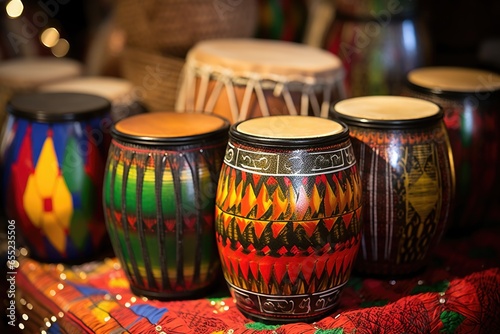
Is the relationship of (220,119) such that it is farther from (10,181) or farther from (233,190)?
(10,181)

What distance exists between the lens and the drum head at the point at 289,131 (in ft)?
3.95

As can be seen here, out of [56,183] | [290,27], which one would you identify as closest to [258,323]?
[56,183]

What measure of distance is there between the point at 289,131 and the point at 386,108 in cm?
29

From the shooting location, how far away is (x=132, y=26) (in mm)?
2201

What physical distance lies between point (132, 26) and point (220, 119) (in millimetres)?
858

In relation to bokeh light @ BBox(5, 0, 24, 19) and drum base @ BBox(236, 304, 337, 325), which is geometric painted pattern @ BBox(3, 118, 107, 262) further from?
bokeh light @ BBox(5, 0, 24, 19)

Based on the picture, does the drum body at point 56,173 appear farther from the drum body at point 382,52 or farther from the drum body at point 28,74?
the drum body at point 382,52

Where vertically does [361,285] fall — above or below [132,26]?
below

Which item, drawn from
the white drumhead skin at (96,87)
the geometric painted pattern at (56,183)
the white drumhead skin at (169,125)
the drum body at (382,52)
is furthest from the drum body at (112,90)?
the drum body at (382,52)

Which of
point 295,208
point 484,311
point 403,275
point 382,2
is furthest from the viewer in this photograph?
point 382,2

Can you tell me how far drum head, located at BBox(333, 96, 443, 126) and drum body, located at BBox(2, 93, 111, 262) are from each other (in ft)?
1.87

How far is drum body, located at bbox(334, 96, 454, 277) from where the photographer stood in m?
1.36

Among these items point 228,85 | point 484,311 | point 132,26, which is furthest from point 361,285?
point 132,26

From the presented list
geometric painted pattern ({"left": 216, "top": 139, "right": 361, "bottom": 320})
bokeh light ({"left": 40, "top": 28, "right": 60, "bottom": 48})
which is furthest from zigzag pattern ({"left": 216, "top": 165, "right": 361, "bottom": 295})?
bokeh light ({"left": 40, "top": 28, "right": 60, "bottom": 48})
